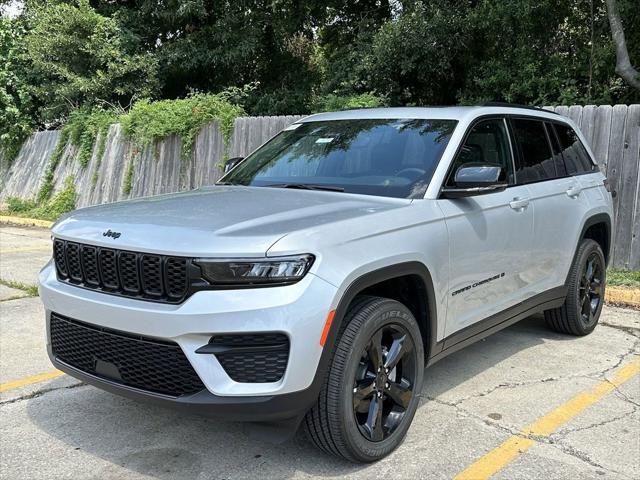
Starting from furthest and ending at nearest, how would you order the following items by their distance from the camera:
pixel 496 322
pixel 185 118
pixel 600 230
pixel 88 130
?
pixel 88 130 → pixel 185 118 → pixel 600 230 → pixel 496 322

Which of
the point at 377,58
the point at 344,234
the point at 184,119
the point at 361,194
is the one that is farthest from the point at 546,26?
the point at 344,234

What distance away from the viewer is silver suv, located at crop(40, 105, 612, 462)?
2848mm

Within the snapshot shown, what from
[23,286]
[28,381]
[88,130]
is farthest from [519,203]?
[88,130]

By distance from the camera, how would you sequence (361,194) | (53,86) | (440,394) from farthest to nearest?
1. (53,86)
2. (440,394)
3. (361,194)

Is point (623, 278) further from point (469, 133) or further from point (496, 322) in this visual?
point (469, 133)

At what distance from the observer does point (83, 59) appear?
15.9 metres

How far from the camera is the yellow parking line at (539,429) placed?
11.0 feet

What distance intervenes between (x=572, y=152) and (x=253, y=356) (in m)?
3.95

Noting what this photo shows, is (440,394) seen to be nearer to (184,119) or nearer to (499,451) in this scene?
(499,451)

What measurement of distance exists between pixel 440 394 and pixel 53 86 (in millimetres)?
15060

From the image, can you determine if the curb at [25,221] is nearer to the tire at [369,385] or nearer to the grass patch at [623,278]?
the grass patch at [623,278]

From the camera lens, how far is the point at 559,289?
5.15 m

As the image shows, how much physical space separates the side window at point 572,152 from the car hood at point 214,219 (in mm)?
2447

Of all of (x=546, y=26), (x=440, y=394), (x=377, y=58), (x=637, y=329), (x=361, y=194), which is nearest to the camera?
(x=361, y=194)
